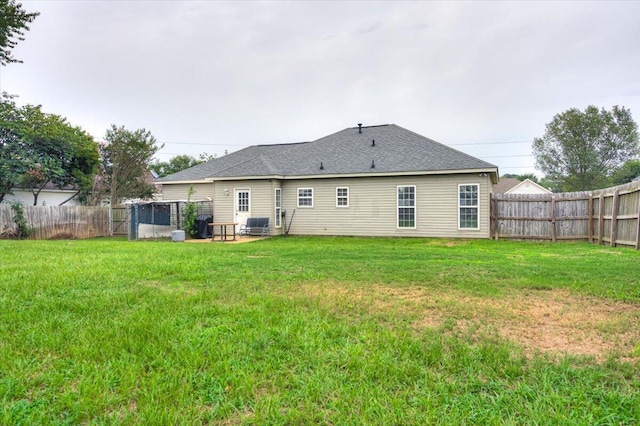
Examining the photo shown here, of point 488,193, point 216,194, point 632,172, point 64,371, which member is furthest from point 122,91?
point 632,172

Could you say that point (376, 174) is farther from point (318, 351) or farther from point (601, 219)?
point (318, 351)

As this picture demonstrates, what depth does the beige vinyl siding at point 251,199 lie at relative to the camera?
15109mm

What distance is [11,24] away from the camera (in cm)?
937

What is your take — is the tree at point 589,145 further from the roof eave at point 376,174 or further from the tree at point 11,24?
the tree at point 11,24

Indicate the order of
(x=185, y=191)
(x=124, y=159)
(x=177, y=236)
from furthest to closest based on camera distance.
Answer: (x=124, y=159) → (x=185, y=191) → (x=177, y=236)

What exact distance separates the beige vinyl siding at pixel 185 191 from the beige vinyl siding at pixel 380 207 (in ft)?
13.1

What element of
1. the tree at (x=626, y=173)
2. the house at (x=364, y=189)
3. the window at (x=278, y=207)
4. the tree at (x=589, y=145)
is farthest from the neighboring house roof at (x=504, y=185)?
the window at (x=278, y=207)

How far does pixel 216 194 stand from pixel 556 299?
13.9 metres

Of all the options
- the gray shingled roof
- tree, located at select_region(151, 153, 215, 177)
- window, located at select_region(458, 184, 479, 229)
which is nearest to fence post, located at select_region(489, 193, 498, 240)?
window, located at select_region(458, 184, 479, 229)

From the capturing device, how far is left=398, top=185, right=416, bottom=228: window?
1404 cm

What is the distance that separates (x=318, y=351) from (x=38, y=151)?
874 inches

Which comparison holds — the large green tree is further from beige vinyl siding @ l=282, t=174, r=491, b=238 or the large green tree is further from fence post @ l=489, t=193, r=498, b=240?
fence post @ l=489, t=193, r=498, b=240

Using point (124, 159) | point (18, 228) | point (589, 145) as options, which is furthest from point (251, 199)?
point (589, 145)

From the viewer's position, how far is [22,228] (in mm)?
14594
